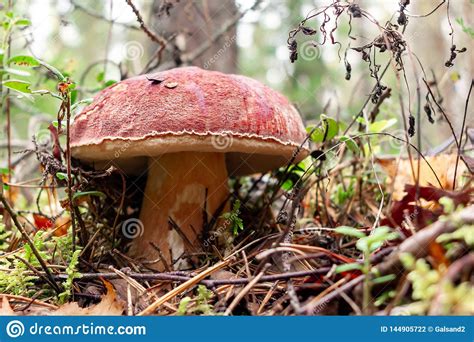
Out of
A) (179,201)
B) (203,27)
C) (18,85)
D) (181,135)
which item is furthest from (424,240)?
(203,27)

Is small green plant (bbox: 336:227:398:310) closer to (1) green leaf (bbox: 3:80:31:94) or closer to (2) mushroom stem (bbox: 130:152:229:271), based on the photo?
(2) mushroom stem (bbox: 130:152:229:271)

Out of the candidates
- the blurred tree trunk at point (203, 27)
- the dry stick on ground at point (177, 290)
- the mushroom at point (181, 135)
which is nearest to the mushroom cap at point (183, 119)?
the mushroom at point (181, 135)

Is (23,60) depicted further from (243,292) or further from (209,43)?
Result: (209,43)

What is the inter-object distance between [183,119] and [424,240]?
97cm

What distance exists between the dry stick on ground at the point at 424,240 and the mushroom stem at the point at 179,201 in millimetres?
1093

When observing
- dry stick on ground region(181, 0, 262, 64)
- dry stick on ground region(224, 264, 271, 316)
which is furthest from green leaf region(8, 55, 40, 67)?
dry stick on ground region(181, 0, 262, 64)

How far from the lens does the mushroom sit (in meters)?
1.66

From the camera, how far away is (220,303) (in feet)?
4.22

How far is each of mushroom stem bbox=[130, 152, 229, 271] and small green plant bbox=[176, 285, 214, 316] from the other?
657mm

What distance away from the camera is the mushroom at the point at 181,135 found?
65.2 inches

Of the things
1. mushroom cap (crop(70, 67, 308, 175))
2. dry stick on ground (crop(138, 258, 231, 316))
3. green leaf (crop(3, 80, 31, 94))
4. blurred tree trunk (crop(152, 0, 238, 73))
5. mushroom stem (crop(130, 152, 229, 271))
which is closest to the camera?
dry stick on ground (crop(138, 258, 231, 316))

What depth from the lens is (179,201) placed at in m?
2.08

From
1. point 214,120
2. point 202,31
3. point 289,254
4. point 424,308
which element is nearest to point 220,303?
point 289,254

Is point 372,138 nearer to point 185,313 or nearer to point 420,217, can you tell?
point 420,217
